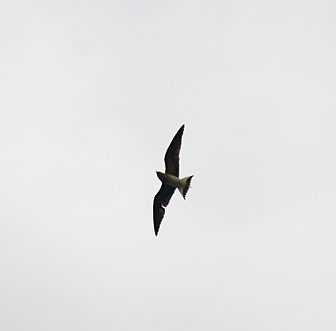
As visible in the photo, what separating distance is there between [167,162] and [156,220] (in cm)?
489

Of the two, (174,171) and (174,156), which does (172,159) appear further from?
(174,171)

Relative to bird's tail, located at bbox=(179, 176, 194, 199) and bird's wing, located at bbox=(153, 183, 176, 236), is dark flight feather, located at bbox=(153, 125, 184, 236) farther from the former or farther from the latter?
bird's tail, located at bbox=(179, 176, 194, 199)

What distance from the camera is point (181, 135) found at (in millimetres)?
67812

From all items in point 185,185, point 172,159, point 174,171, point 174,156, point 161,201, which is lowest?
point 185,185

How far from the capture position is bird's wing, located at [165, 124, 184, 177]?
67875mm

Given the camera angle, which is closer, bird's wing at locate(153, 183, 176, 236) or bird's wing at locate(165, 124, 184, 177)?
bird's wing at locate(165, 124, 184, 177)

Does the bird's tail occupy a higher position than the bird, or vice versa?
the bird

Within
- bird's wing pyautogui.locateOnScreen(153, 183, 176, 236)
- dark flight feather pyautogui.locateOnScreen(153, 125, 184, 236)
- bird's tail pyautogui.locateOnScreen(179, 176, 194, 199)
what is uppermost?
dark flight feather pyautogui.locateOnScreen(153, 125, 184, 236)

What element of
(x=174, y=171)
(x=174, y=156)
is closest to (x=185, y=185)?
(x=174, y=171)

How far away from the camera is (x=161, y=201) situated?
7038 centimetres

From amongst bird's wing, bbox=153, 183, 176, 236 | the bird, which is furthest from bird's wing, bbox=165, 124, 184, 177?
bird's wing, bbox=153, 183, 176, 236

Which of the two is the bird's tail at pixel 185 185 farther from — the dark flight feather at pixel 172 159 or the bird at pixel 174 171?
the dark flight feather at pixel 172 159

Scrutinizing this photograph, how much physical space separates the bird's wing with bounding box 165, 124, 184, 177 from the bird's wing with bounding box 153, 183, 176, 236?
158 centimetres

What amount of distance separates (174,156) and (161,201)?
3.88 metres
